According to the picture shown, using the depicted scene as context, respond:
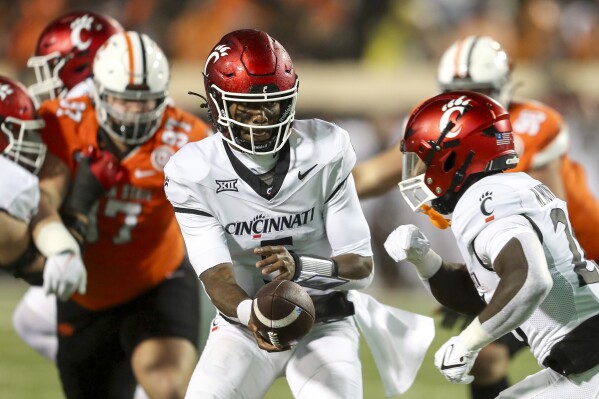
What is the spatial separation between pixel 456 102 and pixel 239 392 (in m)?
1.28

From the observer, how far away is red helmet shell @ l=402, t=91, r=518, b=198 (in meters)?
3.99

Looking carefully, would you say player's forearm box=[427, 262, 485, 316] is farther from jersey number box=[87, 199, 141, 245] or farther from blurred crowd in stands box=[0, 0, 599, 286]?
blurred crowd in stands box=[0, 0, 599, 286]

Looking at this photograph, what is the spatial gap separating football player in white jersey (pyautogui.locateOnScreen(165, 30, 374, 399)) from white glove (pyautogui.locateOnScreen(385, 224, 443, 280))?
11 cm

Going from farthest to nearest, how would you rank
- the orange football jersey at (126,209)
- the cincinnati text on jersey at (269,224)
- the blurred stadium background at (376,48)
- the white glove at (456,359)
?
the blurred stadium background at (376,48), the orange football jersey at (126,209), the cincinnati text on jersey at (269,224), the white glove at (456,359)

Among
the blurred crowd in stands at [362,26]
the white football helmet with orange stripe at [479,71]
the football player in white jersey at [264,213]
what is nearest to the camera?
the football player in white jersey at [264,213]

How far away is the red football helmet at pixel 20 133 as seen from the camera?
513 cm

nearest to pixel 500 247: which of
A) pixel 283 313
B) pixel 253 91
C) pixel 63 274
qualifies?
pixel 283 313

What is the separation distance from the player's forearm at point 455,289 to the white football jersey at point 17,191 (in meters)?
1.78

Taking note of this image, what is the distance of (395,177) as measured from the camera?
593 centimetres

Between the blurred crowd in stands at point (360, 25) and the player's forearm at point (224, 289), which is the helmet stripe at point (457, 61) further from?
the blurred crowd in stands at point (360, 25)

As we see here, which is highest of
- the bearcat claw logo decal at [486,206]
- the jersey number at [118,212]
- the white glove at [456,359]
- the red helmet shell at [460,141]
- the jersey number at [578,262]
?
the red helmet shell at [460,141]

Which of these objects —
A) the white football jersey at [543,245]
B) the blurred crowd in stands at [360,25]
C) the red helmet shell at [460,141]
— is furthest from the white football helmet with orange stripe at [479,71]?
the blurred crowd in stands at [360,25]

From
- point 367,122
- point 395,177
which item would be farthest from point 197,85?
point 395,177

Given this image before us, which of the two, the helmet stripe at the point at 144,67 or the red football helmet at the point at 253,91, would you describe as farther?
the helmet stripe at the point at 144,67
